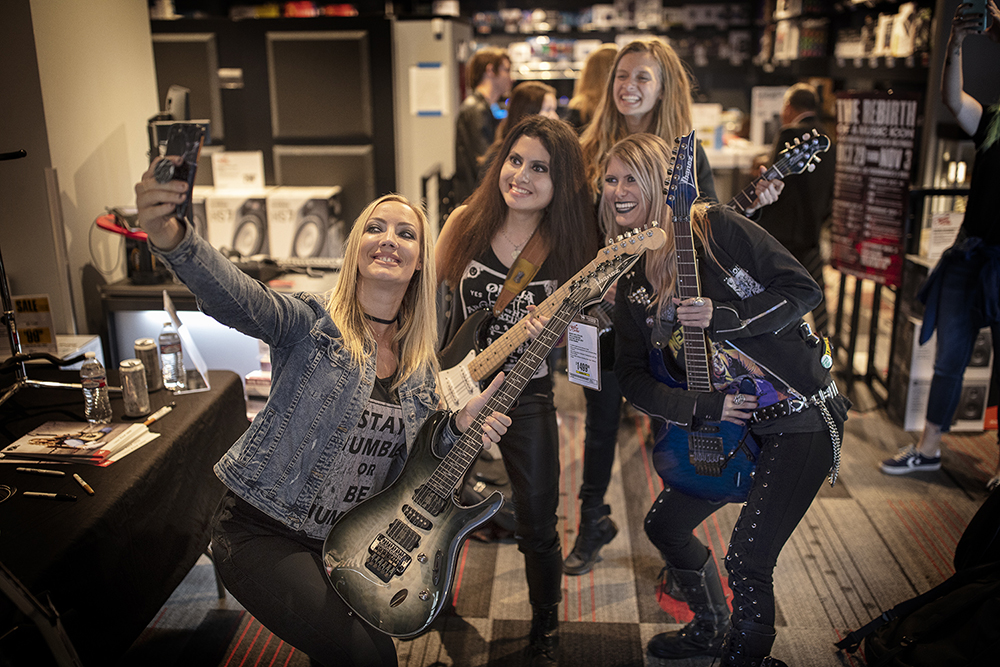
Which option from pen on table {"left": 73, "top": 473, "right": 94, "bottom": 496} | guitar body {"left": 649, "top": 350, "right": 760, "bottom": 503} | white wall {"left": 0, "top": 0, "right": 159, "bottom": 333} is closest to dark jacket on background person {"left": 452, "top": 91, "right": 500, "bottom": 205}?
white wall {"left": 0, "top": 0, "right": 159, "bottom": 333}

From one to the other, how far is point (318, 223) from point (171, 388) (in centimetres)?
183

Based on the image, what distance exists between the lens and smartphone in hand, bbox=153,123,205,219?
132 cm

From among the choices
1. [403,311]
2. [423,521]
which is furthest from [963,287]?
[423,521]

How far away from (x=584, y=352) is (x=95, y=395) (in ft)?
4.64

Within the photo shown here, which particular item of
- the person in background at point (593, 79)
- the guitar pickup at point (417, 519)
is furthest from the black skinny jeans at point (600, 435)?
the person in background at point (593, 79)

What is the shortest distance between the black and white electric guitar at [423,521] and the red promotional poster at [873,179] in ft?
8.16

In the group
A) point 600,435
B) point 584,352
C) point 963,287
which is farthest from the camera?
point 963,287

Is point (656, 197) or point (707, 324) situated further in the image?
point (656, 197)

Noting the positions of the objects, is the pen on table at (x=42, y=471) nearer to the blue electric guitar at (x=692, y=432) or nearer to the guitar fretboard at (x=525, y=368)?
the guitar fretboard at (x=525, y=368)

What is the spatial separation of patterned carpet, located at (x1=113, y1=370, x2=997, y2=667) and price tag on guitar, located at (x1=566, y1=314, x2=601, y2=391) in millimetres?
828

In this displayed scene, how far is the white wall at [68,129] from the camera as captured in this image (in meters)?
2.70

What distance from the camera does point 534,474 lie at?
2109 millimetres

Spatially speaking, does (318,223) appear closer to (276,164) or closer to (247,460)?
(276,164)

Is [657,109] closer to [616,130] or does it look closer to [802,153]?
[616,130]
